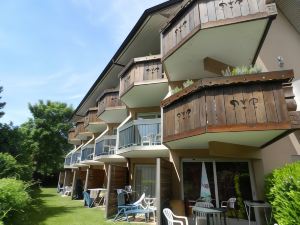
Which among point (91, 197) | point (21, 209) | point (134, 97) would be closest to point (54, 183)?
point (91, 197)

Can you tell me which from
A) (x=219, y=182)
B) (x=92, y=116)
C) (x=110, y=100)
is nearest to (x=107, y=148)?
(x=110, y=100)

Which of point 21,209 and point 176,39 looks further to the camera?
point 176,39

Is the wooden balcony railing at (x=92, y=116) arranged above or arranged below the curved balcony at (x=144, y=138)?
above

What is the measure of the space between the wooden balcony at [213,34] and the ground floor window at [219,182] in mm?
4407

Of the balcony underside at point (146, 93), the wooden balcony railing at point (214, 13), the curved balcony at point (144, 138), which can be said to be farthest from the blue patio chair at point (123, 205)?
the wooden balcony railing at point (214, 13)

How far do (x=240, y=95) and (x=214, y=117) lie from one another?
38.6 inches

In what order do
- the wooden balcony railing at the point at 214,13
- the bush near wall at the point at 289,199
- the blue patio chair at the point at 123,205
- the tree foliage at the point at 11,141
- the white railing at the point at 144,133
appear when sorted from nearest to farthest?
the bush near wall at the point at 289,199
the wooden balcony railing at the point at 214,13
the blue patio chair at the point at 123,205
the white railing at the point at 144,133
the tree foliage at the point at 11,141

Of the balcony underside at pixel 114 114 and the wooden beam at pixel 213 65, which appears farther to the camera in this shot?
the balcony underside at pixel 114 114

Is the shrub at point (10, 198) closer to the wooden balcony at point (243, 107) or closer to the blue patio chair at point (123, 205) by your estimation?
the blue patio chair at point (123, 205)

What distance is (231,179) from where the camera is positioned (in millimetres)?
9930

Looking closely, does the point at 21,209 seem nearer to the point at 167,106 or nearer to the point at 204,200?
the point at 167,106

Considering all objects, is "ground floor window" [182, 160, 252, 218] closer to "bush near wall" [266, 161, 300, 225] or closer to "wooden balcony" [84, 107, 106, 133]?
"bush near wall" [266, 161, 300, 225]

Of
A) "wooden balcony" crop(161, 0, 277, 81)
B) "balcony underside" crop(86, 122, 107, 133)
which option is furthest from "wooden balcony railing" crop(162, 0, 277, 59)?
"balcony underside" crop(86, 122, 107, 133)

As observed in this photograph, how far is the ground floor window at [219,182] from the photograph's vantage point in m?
9.70
